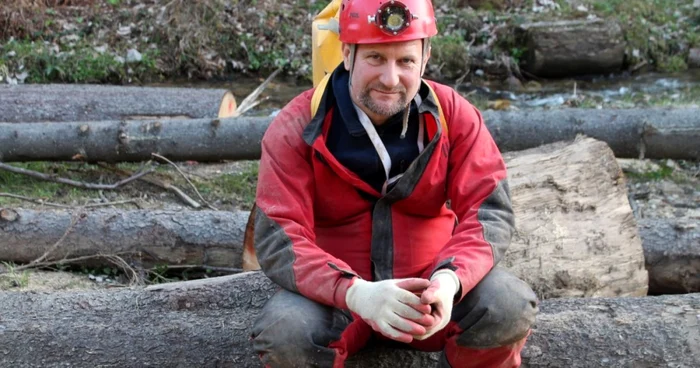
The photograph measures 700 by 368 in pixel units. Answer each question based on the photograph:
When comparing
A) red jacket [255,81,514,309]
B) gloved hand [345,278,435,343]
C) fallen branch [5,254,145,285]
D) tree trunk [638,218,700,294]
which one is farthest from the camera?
fallen branch [5,254,145,285]

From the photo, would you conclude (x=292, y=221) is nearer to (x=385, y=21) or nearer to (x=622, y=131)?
(x=385, y=21)

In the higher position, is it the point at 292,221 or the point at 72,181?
the point at 292,221

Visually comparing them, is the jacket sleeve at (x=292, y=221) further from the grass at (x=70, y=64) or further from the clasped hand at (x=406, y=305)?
the grass at (x=70, y=64)

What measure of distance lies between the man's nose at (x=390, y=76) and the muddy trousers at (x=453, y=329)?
2.36 ft

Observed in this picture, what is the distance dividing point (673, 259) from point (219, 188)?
11.2 ft

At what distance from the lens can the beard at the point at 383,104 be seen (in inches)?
119

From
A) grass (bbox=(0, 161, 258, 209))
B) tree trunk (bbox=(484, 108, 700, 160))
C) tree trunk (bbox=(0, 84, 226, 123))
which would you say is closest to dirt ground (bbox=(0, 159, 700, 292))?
grass (bbox=(0, 161, 258, 209))

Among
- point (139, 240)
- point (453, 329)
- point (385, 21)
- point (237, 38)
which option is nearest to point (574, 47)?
point (237, 38)

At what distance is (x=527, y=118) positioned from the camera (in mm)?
6625

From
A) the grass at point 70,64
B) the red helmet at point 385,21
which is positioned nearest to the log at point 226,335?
the red helmet at point 385,21

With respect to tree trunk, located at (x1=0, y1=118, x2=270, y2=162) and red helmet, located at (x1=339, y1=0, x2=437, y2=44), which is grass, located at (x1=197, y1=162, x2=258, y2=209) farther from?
red helmet, located at (x1=339, y1=0, x2=437, y2=44)

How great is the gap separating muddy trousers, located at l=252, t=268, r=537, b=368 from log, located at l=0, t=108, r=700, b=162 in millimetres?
3725

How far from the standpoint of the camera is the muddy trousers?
283cm

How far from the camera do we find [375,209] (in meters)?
3.15
